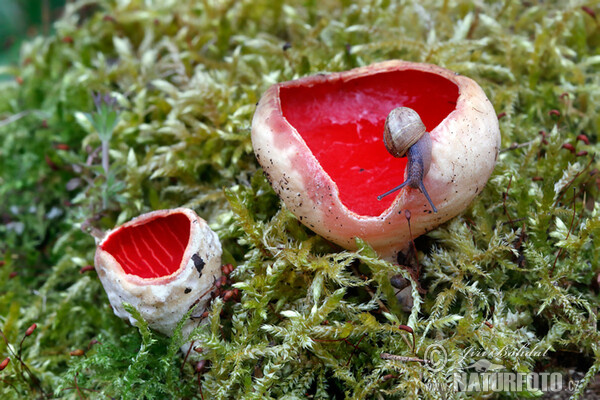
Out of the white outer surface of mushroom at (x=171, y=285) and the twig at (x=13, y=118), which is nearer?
the white outer surface of mushroom at (x=171, y=285)

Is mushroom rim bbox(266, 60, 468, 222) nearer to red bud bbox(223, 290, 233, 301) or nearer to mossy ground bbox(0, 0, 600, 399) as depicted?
mossy ground bbox(0, 0, 600, 399)

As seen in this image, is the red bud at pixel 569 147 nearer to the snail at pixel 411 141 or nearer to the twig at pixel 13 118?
the snail at pixel 411 141

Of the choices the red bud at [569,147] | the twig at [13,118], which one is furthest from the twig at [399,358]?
the twig at [13,118]

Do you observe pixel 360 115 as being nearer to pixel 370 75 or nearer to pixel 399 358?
pixel 370 75

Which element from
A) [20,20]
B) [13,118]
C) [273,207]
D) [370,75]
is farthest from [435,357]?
[20,20]

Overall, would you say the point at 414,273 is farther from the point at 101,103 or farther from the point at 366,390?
the point at 101,103

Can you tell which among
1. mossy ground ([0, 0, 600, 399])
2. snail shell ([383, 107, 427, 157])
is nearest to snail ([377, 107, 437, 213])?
snail shell ([383, 107, 427, 157])
